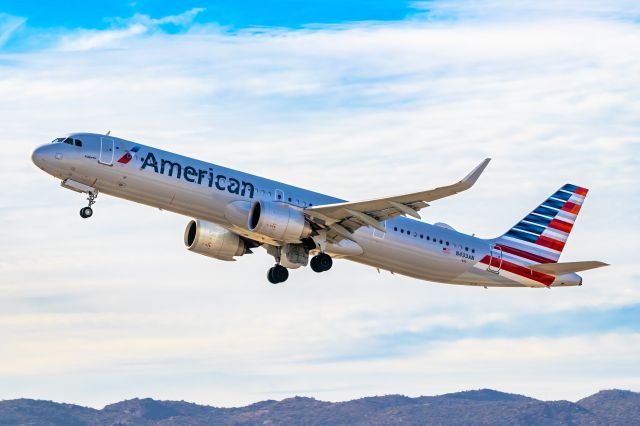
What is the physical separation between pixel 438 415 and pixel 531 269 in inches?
3616

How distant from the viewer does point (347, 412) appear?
154 metres

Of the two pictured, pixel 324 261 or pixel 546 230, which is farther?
pixel 546 230

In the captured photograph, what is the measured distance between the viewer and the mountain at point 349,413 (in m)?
153

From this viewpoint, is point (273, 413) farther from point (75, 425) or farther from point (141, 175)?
point (141, 175)

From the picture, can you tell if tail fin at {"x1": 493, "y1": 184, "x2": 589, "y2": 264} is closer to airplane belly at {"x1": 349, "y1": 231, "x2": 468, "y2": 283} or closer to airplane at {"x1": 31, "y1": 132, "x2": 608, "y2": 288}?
airplane at {"x1": 31, "y1": 132, "x2": 608, "y2": 288}

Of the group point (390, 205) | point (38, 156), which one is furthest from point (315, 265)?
point (38, 156)

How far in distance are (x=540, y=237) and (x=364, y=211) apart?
15893 millimetres

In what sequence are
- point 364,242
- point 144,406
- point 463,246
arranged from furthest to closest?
point 144,406
point 463,246
point 364,242

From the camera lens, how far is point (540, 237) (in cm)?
7050

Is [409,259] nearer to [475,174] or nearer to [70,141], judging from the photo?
[475,174]

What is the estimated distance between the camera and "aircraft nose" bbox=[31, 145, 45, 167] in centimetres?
5697

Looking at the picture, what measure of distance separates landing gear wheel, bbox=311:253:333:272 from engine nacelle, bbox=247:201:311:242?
2.21 metres

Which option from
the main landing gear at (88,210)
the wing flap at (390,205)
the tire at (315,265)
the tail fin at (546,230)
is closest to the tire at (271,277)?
the tire at (315,265)

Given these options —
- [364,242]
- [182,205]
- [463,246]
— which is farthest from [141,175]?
[463,246]
